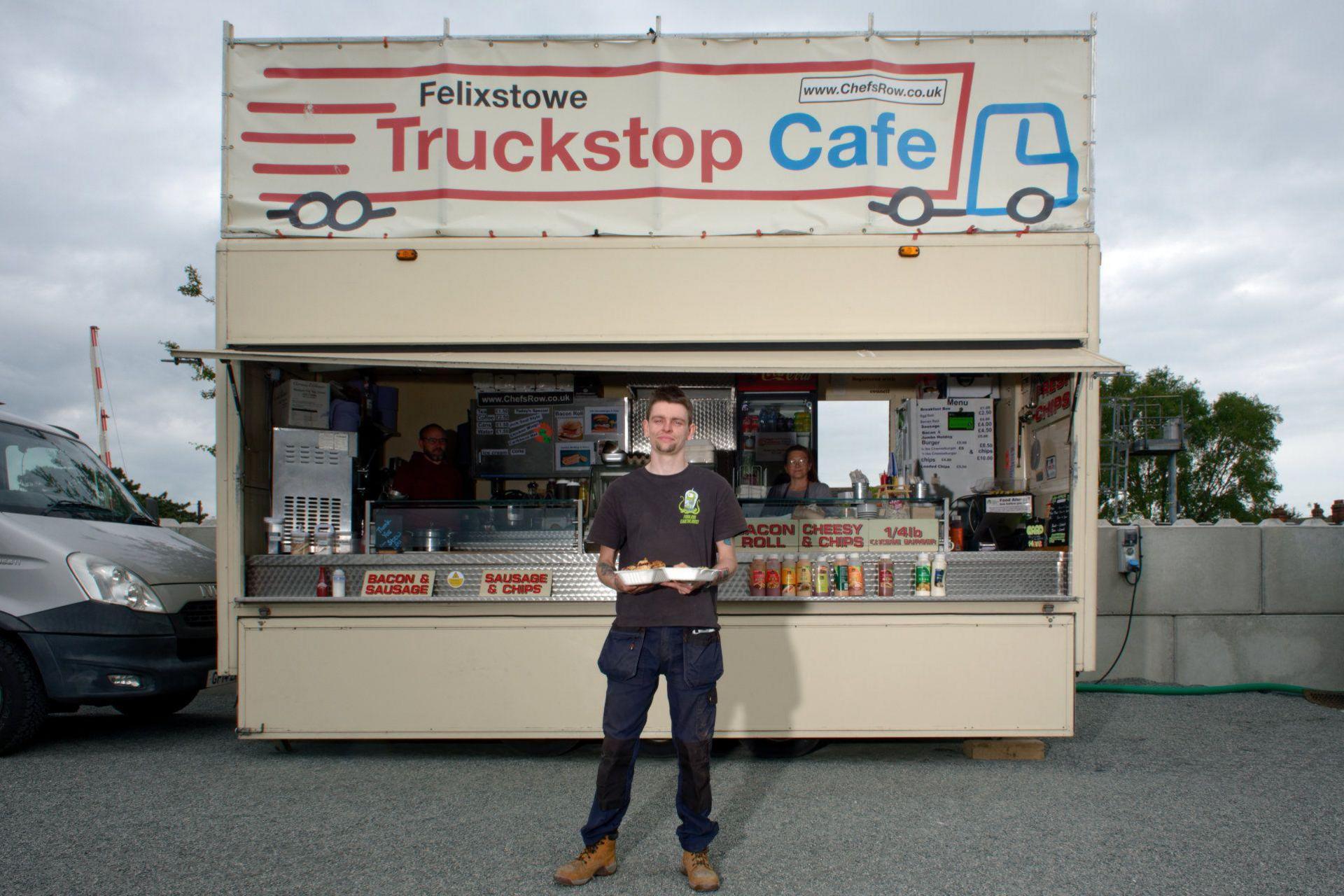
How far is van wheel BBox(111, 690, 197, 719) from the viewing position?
699 cm

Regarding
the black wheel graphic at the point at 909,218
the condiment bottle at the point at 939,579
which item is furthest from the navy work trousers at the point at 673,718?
the black wheel graphic at the point at 909,218

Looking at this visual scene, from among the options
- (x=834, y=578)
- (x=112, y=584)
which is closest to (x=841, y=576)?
(x=834, y=578)

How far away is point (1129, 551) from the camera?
9.02 metres

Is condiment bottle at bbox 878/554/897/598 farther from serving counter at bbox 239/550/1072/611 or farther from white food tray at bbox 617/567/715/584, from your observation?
white food tray at bbox 617/567/715/584

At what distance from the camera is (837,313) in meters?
5.64

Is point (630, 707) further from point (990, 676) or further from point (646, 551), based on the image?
point (990, 676)

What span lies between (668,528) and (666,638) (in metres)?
0.39

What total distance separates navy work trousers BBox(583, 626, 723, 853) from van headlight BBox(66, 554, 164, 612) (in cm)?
386

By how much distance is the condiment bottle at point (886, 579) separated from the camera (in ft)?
18.2

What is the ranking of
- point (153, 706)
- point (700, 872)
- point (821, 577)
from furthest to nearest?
point (153, 706) → point (821, 577) → point (700, 872)

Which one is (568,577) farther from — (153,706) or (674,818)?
(153,706)

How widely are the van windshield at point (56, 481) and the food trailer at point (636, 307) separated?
5.14 feet

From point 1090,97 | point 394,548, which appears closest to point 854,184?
point 1090,97

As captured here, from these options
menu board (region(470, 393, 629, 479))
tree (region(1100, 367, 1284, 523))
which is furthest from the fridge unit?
tree (region(1100, 367, 1284, 523))
